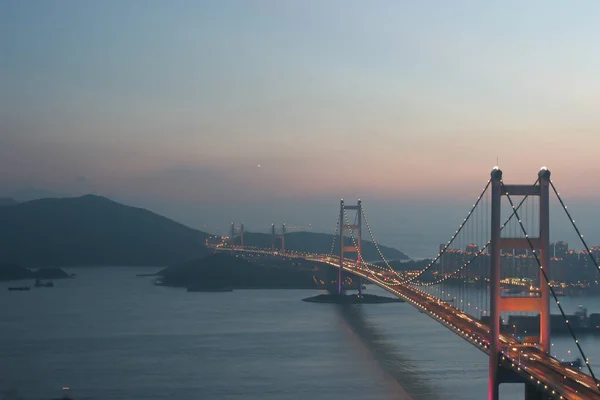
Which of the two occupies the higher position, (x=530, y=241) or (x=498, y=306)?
(x=530, y=241)

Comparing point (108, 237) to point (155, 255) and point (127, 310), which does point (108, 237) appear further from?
point (127, 310)

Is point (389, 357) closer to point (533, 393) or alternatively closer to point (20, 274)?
point (533, 393)

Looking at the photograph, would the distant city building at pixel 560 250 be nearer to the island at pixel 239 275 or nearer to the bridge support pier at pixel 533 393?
the island at pixel 239 275

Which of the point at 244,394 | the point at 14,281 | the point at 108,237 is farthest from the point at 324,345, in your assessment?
the point at 108,237

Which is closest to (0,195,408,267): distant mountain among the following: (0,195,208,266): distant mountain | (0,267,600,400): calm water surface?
(0,195,208,266): distant mountain

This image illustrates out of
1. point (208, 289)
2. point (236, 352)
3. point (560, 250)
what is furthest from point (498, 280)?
point (560, 250)

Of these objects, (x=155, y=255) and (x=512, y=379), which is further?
(x=155, y=255)

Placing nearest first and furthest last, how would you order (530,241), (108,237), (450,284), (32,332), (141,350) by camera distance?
(530,241) < (141,350) < (32,332) < (450,284) < (108,237)

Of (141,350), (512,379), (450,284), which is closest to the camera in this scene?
(512,379)
